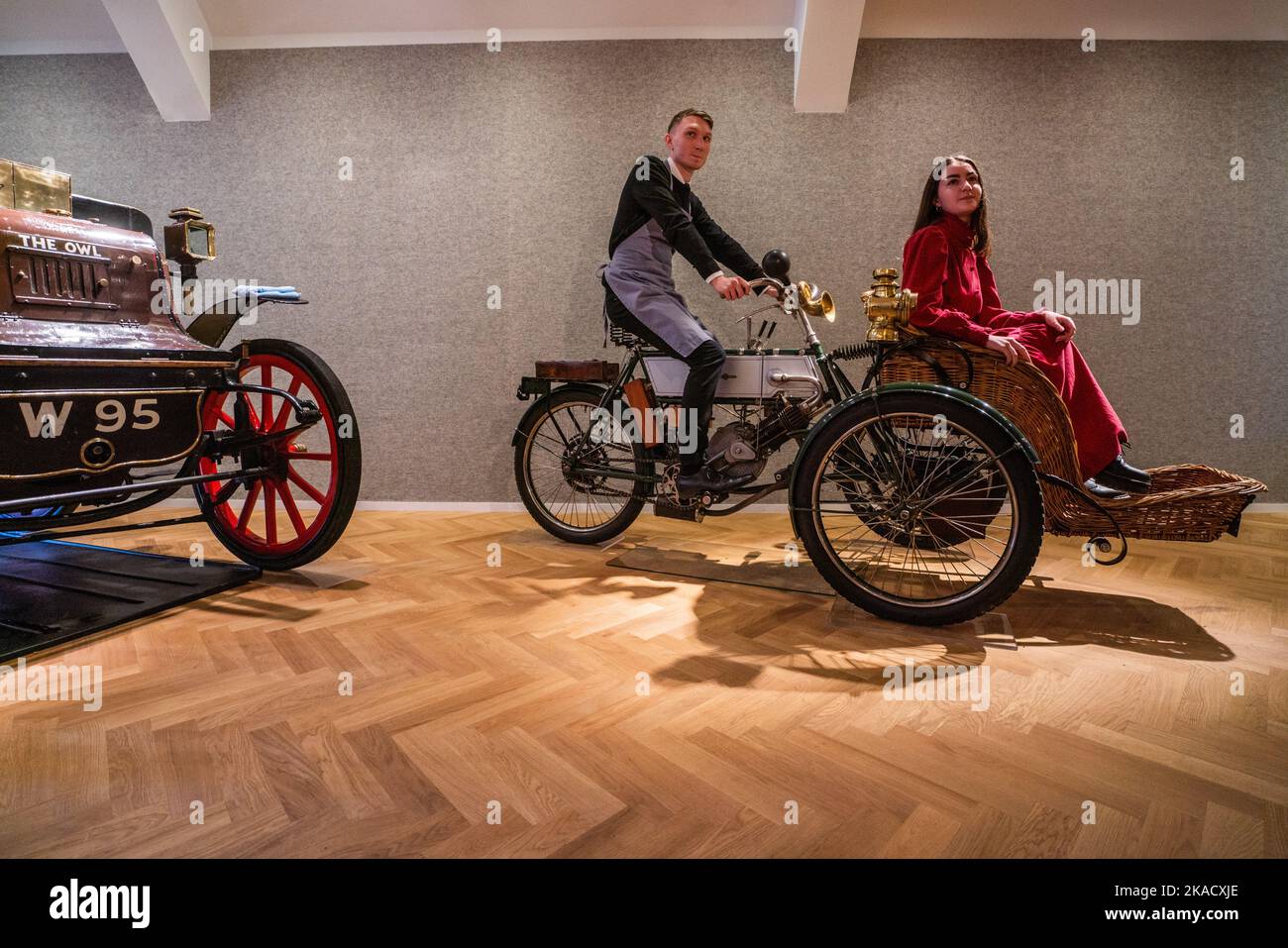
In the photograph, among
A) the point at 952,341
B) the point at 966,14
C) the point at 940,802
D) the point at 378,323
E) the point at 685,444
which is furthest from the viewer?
the point at 378,323

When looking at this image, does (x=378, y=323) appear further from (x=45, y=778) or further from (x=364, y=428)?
(x=45, y=778)

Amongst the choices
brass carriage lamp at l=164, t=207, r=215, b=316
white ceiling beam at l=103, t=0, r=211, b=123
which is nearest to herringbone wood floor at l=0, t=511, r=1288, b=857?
brass carriage lamp at l=164, t=207, r=215, b=316

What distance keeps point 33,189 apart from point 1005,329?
9.06ft

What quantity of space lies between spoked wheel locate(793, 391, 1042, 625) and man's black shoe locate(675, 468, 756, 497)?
0.43 metres

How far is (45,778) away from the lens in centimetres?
114

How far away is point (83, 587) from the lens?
2.20 m

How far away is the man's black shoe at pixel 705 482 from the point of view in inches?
97.3

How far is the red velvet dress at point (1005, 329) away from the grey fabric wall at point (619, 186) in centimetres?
156

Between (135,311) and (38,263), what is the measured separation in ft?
0.82

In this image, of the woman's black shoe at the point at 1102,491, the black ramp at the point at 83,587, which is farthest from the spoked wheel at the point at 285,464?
the woman's black shoe at the point at 1102,491

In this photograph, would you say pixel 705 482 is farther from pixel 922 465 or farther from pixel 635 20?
pixel 635 20

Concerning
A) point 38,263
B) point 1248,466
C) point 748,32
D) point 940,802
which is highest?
point 748,32

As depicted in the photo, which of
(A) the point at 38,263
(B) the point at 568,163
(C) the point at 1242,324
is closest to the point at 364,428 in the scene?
(B) the point at 568,163

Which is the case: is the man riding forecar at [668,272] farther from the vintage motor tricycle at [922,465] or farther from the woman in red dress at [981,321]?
the woman in red dress at [981,321]
